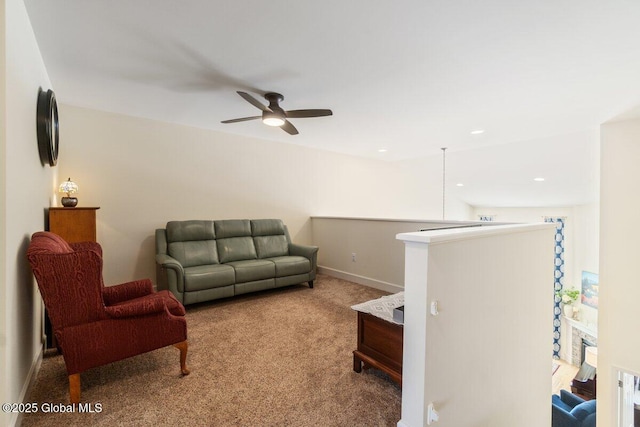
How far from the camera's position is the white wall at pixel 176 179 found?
3.37m

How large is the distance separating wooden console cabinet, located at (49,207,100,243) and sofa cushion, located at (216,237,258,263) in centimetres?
152

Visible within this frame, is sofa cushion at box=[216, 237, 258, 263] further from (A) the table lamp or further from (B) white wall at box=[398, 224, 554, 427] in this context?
(B) white wall at box=[398, 224, 554, 427]

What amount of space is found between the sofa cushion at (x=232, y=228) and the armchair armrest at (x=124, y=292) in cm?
175

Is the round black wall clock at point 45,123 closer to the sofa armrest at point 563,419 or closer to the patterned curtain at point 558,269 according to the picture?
the sofa armrest at point 563,419

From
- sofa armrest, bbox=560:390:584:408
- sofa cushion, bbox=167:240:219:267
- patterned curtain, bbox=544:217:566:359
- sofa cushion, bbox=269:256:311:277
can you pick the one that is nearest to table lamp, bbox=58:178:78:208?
sofa cushion, bbox=167:240:219:267

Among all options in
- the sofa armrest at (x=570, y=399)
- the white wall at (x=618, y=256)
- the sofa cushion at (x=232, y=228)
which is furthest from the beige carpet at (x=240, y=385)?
the sofa armrest at (x=570, y=399)

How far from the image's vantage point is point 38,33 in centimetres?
190

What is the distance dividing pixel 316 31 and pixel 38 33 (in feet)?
6.37

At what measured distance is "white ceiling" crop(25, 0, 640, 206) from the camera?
1.67 meters

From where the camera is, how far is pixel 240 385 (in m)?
1.81

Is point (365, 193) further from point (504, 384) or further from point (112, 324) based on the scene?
point (112, 324)

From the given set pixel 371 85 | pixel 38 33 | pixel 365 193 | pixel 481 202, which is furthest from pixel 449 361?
pixel 481 202

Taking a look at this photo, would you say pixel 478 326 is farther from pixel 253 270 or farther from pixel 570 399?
pixel 570 399

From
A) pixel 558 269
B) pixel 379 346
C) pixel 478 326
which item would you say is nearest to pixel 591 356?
pixel 558 269
